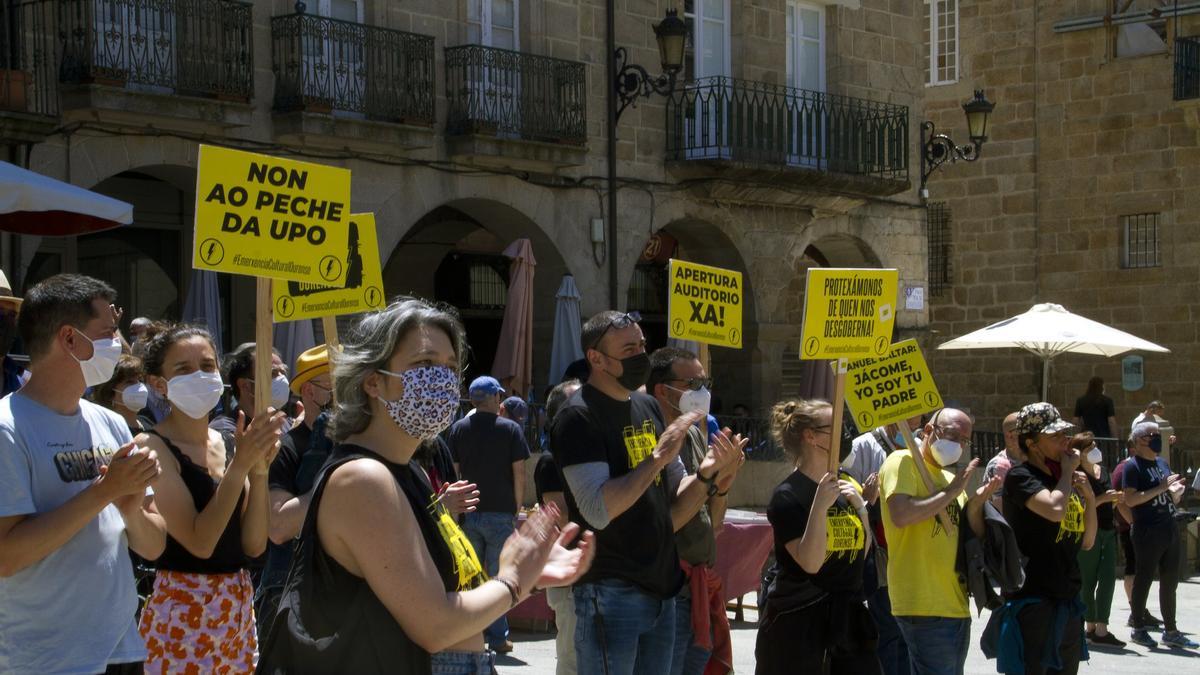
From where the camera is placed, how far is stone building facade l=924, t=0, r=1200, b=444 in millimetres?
25297

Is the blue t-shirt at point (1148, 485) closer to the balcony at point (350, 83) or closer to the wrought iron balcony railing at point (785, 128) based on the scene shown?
the wrought iron balcony railing at point (785, 128)

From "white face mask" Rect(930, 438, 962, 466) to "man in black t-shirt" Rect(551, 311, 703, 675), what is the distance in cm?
199

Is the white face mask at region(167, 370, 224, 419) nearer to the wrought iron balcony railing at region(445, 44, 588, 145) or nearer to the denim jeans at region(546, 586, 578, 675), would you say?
the denim jeans at region(546, 586, 578, 675)

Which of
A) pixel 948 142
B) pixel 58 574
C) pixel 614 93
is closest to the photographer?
pixel 58 574

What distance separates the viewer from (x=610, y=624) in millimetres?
5727

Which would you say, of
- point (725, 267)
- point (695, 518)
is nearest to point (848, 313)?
point (695, 518)

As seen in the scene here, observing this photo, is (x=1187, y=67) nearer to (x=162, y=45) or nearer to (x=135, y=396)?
(x=162, y=45)

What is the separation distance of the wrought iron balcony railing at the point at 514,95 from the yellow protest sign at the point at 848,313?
950cm

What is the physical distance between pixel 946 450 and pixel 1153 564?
239 inches

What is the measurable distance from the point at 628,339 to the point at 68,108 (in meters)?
9.19

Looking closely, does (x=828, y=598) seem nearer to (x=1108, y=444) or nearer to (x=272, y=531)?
(x=272, y=531)

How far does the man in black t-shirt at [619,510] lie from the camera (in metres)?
5.67

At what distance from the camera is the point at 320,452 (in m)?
5.89

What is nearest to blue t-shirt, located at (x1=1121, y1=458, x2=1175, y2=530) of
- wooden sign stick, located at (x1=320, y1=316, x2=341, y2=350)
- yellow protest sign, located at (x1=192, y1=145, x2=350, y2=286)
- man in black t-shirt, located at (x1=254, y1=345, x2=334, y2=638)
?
wooden sign stick, located at (x1=320, y1=316, x2=341, y2=350)
